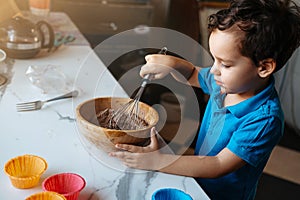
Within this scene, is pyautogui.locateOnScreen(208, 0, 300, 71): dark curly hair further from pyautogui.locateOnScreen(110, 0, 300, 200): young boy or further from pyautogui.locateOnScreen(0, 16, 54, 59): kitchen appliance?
pyautogui.locateOnScreen(0, 16, 54, 59): kitchen appliance

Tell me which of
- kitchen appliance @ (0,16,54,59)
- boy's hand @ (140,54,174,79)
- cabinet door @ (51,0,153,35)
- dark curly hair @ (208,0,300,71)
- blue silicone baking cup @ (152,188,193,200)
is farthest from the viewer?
cabinet door @ (51,0,153,35)

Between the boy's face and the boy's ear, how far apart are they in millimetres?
12

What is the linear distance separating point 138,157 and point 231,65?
32 cm

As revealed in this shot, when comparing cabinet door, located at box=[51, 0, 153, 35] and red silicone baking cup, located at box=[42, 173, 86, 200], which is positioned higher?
red silicone baking cup, located at box=[42, 173, 86, 200]

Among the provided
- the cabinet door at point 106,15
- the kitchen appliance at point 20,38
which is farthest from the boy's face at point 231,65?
the cabinet door at point 106,15

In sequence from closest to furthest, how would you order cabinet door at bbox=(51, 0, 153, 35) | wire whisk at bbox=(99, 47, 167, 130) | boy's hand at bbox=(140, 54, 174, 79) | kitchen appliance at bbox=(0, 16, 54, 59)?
1. wire whisk at bbox=(99, 47, 167, 130)
2. boy's hand at bbox=(140, 54, 174, 79)
3. kitchen appliance at bbox=(0, 16, 54, 59)
4. cabinet door at bbox=(51, 0, 153, 35)

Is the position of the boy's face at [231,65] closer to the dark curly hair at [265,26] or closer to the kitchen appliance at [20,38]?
the dark curly hair at [265,26]

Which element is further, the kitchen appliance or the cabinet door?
the cabinet door

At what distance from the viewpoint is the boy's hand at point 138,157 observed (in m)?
1.01

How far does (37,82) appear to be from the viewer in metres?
1.44

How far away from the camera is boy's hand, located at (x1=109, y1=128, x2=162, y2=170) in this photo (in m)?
1.01

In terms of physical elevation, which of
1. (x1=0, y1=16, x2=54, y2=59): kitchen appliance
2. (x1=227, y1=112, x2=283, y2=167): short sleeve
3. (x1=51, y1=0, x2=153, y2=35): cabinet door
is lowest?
(x1=51, y1=0, x2=153, y2=35): cabinet door

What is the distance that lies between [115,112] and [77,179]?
0.93 feet

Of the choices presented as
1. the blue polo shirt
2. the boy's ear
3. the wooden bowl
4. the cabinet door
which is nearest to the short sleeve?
the blue polo shirt
